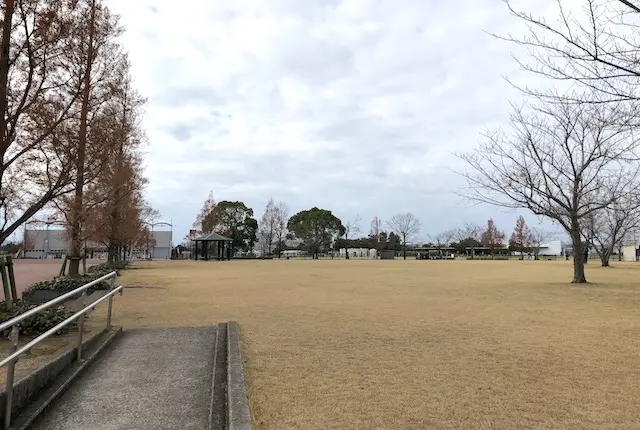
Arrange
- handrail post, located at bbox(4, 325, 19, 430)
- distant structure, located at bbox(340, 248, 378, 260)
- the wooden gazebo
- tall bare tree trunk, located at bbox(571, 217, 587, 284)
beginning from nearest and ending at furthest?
handrail post, located at bbox(4, 325, 19, 430), tall bare tree trunk, located at bbox(571, 217, 587, 284), the wooden gazebo, distant structure, located at bbox(340, 248, 378, 260)

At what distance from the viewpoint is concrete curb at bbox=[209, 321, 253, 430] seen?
3307mm

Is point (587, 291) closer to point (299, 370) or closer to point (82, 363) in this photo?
point (299, 370)

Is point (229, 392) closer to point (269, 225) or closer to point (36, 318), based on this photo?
point (36, 318)

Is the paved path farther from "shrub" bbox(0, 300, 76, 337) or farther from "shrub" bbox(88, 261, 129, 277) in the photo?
"shrub" bbox(0, 300, 76, 337)

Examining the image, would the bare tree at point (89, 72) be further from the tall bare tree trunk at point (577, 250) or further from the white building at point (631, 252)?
the white building at point (631, 252)

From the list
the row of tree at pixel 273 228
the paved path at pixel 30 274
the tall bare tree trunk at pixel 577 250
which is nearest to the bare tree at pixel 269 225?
the row of tree at pixel 273 228

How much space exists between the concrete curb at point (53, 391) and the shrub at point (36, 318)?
2.09 ft

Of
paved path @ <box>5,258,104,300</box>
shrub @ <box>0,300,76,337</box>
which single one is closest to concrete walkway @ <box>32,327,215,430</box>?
shrub @ <box>0,300,76,337</box>

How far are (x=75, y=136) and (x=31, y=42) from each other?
6.04 ft

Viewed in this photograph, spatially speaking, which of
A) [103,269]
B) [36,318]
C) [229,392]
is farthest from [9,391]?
[103,269]

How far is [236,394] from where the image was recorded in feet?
12.4

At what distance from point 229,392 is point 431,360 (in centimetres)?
242

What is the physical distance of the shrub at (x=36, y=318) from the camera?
223 inches

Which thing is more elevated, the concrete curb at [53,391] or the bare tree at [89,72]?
the bare tree at [89,72]
